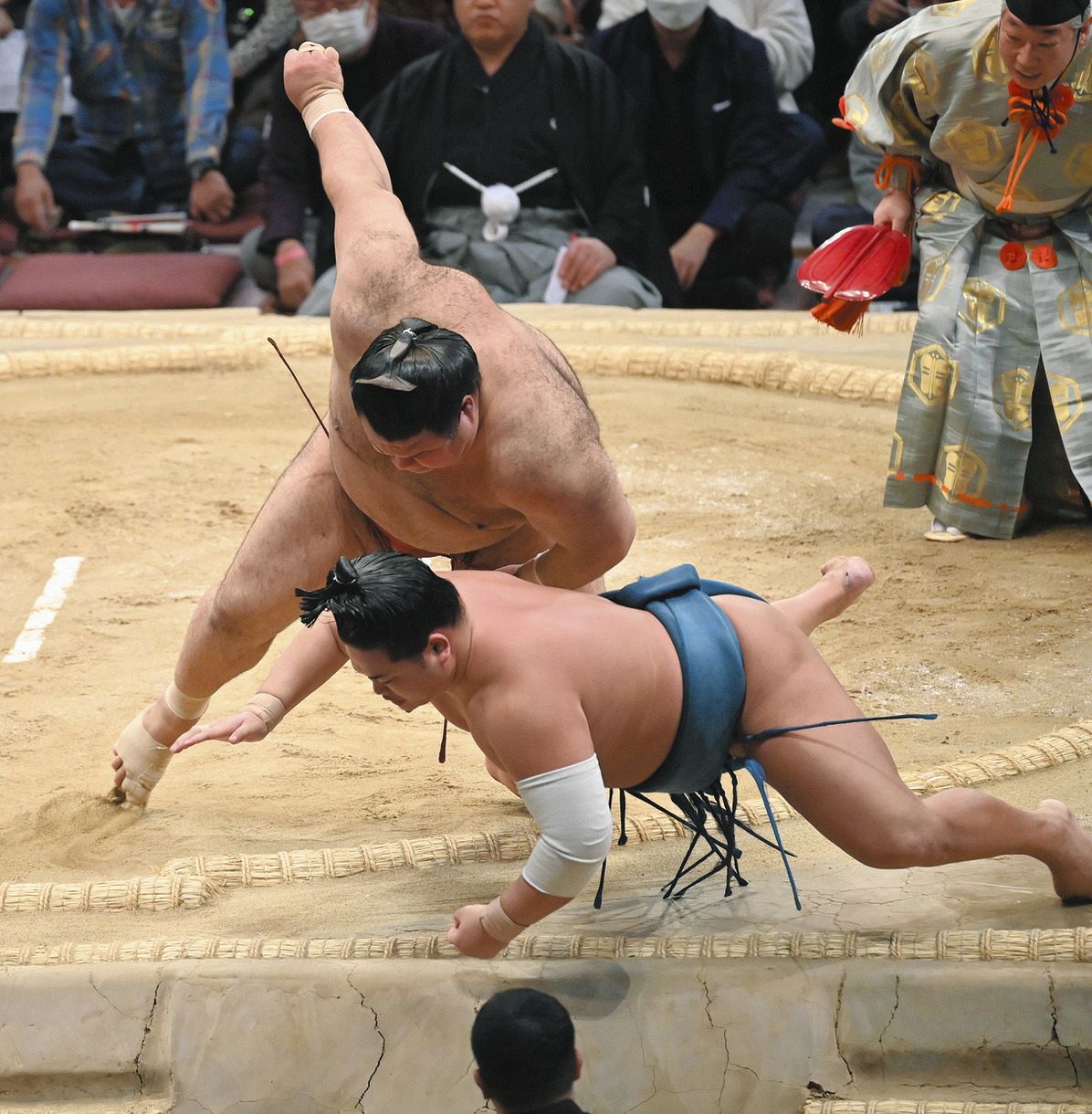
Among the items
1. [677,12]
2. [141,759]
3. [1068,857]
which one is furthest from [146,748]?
[677,12]

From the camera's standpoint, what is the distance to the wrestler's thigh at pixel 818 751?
1.74 metres

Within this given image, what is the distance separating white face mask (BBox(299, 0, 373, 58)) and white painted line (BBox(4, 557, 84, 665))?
2.60m

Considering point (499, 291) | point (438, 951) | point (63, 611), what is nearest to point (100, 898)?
point (438, 951)

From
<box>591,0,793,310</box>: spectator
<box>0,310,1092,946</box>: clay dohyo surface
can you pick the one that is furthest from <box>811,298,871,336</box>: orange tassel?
<box>591,0,793,310</box>: spectator

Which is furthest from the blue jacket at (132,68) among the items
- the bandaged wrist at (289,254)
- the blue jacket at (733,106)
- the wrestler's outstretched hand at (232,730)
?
the wrestler's outstretched hand at (232,730)

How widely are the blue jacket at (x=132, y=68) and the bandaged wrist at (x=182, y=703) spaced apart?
12.8 feet

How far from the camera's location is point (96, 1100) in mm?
1822

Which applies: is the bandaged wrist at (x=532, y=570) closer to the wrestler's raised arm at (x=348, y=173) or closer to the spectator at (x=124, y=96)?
the wrestler's raised arm at (x=348, y=173)

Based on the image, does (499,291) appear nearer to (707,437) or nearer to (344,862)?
(707,437)

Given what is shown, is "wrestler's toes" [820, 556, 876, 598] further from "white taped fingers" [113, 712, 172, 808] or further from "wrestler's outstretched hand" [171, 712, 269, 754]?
"white taped fingers" [113, 712, 172, 808]

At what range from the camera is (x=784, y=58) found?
18.7 feet

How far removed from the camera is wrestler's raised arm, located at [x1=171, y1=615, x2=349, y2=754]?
204cm

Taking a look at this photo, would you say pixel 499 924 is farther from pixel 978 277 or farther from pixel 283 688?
pixel 978 277

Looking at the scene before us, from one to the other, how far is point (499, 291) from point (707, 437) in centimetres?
141
